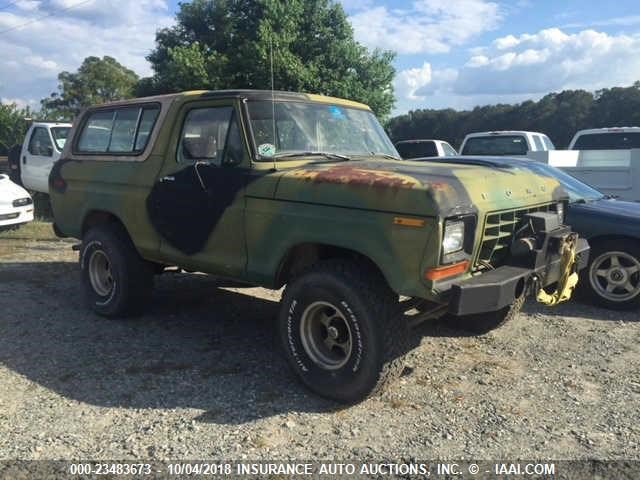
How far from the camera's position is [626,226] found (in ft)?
19.3

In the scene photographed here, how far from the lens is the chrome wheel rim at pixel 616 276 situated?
5.89m

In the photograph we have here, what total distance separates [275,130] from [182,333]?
214 centimetres

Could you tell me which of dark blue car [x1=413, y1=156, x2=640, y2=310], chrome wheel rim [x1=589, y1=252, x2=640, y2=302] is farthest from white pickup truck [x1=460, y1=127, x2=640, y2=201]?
chrome wheel rim [x1=589, y1=252, x2=640, y2=302]

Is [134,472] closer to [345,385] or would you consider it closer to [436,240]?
[345,385]

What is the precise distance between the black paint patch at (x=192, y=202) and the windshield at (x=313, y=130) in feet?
1.18

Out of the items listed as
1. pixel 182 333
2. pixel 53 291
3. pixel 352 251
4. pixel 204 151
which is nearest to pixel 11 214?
pixel 53 291

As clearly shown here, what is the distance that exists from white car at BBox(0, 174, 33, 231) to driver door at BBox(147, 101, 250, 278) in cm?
684

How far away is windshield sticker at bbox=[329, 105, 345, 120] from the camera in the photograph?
4.87 metres

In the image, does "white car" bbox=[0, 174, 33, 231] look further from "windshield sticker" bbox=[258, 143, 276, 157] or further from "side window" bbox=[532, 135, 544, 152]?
"side window" bbox=[532, 135, 544, 152]

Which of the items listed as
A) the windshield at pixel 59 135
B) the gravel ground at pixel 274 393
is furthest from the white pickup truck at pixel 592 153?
the windshield at pixel 59 135

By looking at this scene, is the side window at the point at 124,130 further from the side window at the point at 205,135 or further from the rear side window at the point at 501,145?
the rear side window at the point at 501,145

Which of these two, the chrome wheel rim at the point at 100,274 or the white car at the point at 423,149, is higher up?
the white car at the point at 423,149

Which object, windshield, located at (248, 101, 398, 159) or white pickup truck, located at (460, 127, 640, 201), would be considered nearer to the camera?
windshield, located at (248, 101, 398, 159)

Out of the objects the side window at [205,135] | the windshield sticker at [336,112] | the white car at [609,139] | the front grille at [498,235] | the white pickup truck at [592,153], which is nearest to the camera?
the front grille at [498,235]
